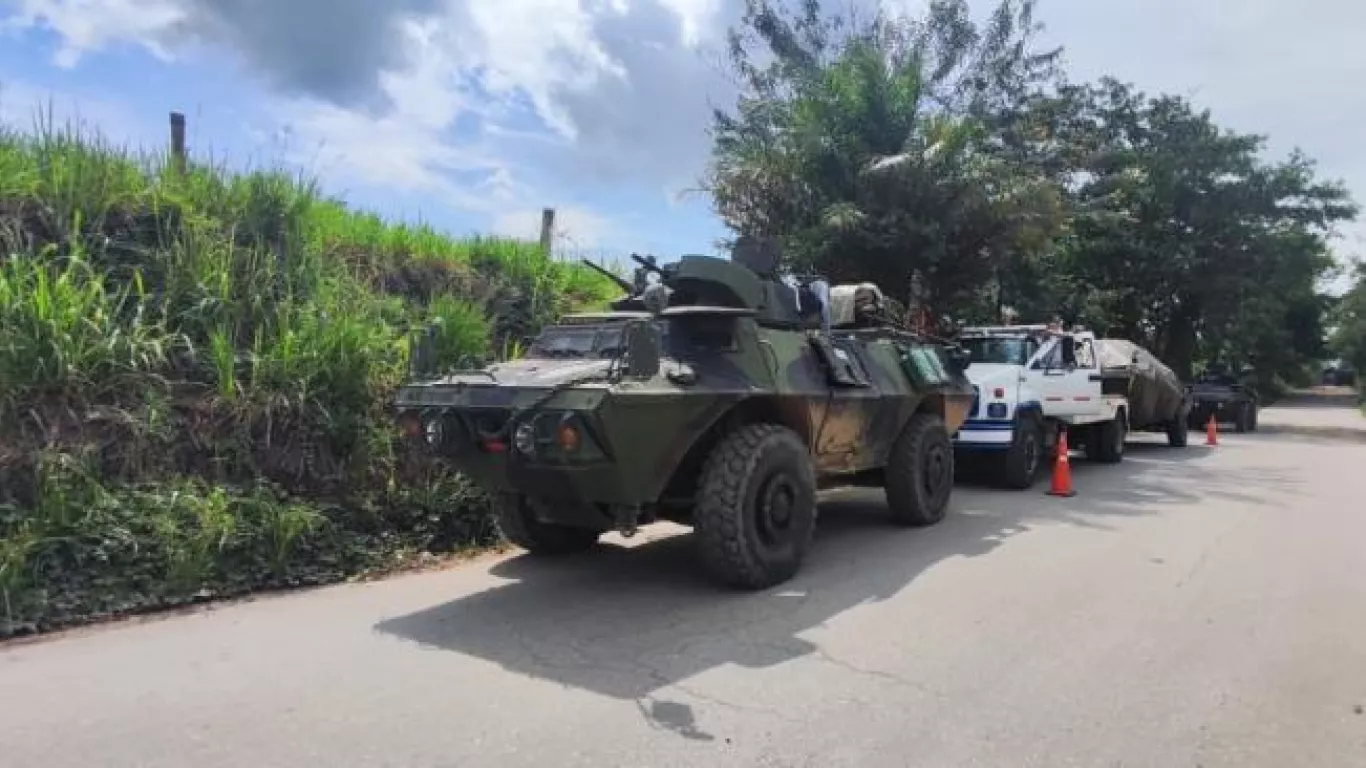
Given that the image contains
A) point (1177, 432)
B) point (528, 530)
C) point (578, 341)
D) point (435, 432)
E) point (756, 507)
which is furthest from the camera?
point (1177, 432)

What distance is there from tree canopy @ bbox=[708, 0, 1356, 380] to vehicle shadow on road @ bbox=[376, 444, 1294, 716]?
6162 mm

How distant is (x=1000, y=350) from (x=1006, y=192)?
337 cm

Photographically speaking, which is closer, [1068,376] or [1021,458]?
[1021,458]

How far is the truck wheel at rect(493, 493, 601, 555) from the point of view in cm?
738

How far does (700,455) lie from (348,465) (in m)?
2.82

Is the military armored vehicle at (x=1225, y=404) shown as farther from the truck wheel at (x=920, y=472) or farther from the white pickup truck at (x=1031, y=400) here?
the truck wheel at (x=920, y=472)

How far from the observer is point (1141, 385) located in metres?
16.5

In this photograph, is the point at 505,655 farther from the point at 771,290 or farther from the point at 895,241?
the point at 895,241

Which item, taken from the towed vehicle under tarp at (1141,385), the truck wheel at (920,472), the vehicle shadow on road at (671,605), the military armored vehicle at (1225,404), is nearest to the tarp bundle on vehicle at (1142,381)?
the towed vehicle under tarp at (1141,385)

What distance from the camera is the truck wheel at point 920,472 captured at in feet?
29.1

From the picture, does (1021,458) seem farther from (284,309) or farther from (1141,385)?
(284,309)

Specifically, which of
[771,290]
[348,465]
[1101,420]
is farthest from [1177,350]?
[348,465]

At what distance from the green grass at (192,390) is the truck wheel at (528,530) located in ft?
2.24


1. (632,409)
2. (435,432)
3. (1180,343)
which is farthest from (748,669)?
(1180,343)
